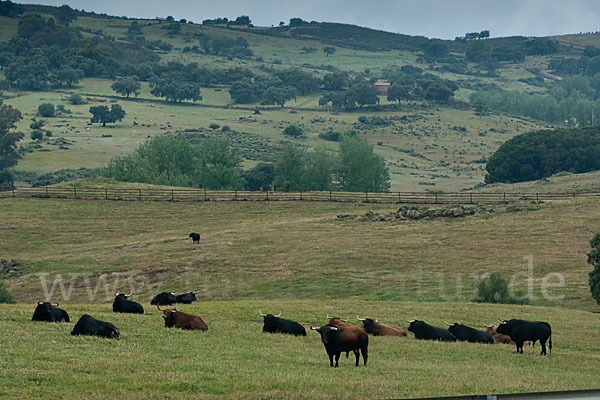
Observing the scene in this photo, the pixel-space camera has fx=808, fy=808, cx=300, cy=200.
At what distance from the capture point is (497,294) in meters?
37.9

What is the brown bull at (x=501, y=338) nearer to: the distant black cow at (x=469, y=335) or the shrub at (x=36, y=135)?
the distant black cow at (x=469, y=335)

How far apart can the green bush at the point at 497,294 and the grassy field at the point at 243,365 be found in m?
10.8

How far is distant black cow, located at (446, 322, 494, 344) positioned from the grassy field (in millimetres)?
805

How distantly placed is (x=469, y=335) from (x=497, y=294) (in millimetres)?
14382

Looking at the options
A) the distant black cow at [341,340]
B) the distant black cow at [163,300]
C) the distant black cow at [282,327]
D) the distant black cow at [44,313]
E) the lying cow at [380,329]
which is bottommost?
the distant black cow at [163,300]

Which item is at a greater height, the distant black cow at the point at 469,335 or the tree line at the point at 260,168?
the tree line at the point at 260,168

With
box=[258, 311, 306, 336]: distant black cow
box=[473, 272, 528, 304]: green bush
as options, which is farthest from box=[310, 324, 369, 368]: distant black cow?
box=[473, 272, 528, 304]: green bush

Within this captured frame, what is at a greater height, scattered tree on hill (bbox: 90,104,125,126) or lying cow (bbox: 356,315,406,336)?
scattered tree on hill (bbox: 90,104,125,126)

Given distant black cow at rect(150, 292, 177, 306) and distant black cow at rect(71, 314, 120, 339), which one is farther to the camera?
distant black cow at rect(150, 292, 177, 306)

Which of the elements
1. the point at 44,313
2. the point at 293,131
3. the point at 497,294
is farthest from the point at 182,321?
the point at 293,131

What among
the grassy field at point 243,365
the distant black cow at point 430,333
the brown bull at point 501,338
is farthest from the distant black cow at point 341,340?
the brown bull at point 501,338

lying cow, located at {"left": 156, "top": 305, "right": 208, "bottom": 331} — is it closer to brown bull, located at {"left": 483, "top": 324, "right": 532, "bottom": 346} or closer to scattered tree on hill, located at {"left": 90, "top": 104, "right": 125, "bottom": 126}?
brown bull, located at {"left": 483, "top": 324, "right": 532, "bottom": 346}

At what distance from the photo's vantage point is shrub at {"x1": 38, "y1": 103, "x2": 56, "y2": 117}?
191 meters

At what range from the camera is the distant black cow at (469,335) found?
24016 millimetres
